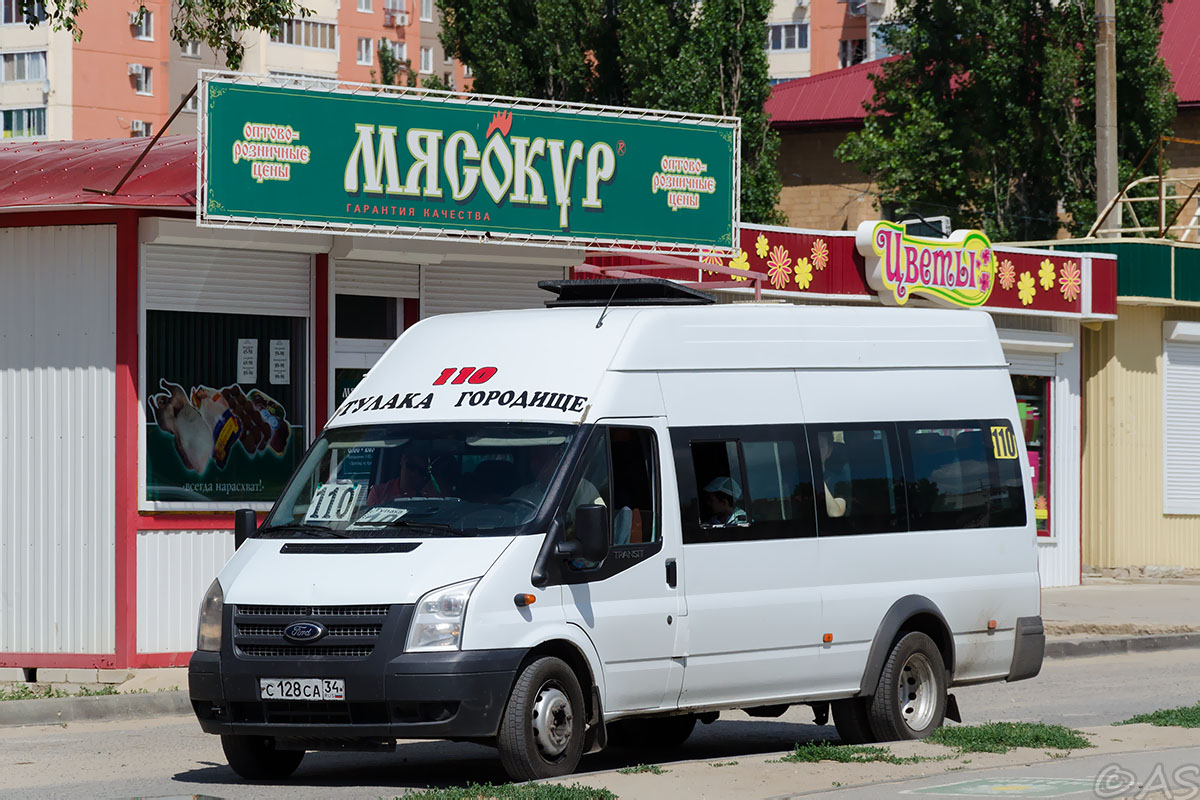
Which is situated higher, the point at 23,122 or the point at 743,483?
the point at 23,122

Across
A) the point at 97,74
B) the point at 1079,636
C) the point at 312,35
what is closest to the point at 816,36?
the point at 312,35

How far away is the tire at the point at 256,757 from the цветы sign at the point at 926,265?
12.7 metres

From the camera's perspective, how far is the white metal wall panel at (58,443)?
15203mm

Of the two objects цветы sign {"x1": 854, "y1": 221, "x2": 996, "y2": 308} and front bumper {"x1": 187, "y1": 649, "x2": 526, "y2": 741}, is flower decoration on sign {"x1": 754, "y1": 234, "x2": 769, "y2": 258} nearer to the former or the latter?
цветы sign {"x1": 854, "y1": 221, "x2": 996, "y2": 308}

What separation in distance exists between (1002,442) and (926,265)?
33.2 ft

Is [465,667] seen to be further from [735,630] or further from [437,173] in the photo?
[437,173]

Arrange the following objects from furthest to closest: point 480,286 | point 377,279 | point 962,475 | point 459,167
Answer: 1. point 480,286
2. point 377,279
3. point 459,167
4. point 962,475

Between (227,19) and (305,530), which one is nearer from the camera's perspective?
(305,530)

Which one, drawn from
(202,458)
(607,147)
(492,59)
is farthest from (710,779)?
(492,59)

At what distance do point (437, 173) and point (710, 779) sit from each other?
783cm

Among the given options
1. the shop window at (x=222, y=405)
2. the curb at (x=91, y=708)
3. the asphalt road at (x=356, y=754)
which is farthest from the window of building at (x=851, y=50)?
the curb at (x=91, y=708)

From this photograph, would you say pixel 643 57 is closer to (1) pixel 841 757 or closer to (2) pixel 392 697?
(1) pixel 841 757

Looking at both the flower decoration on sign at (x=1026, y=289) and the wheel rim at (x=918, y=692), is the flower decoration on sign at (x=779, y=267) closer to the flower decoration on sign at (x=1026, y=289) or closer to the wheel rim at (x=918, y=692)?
the flower decoration on sign at (x=1026, y=289)

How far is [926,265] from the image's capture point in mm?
22203
